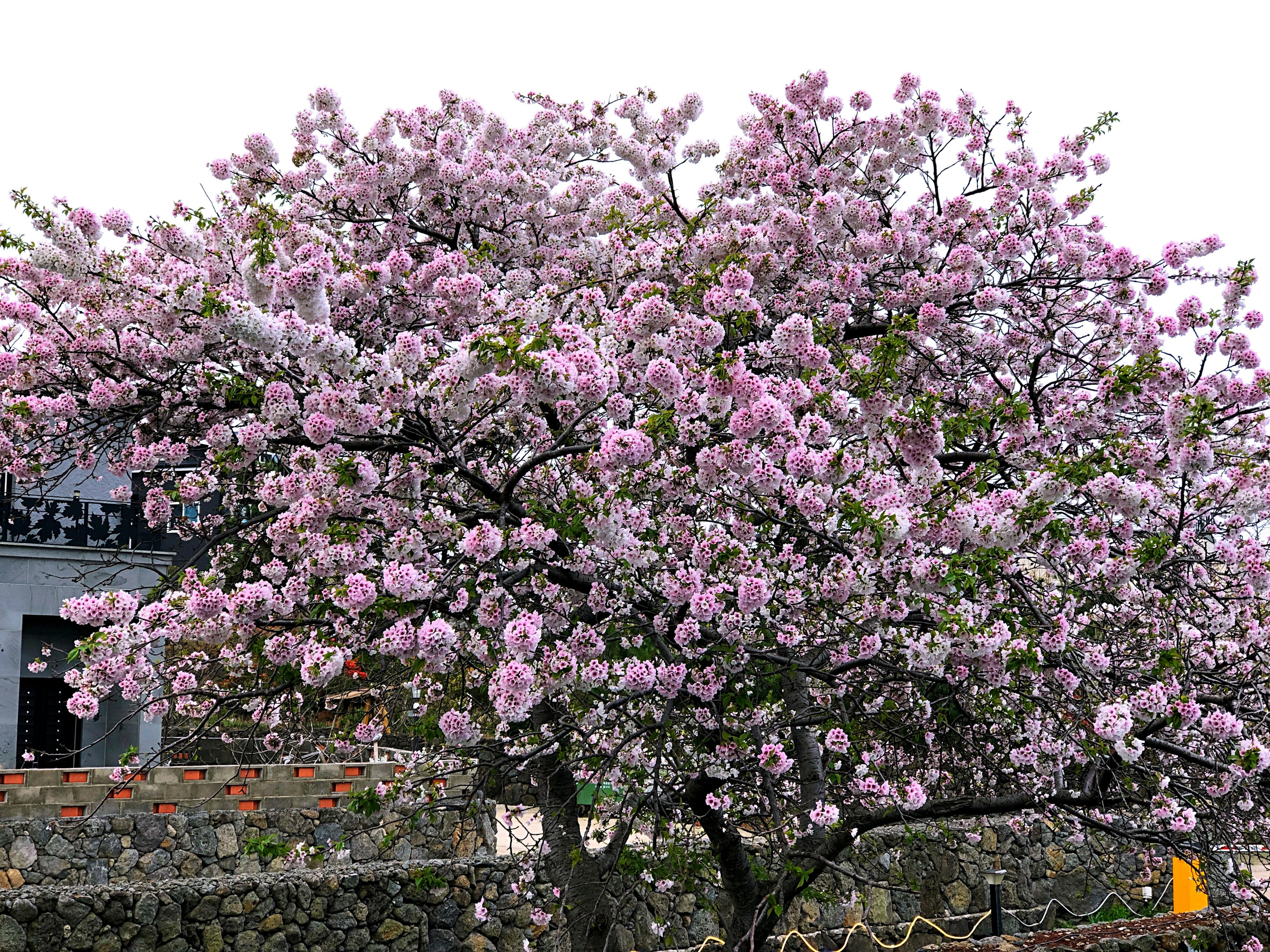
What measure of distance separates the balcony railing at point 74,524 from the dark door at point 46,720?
→ 2.16 m

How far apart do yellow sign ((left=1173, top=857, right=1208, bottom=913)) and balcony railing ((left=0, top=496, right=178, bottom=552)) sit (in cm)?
1383

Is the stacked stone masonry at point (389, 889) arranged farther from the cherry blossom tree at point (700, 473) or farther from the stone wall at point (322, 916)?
the cherry blossom tree at point (700, 473)

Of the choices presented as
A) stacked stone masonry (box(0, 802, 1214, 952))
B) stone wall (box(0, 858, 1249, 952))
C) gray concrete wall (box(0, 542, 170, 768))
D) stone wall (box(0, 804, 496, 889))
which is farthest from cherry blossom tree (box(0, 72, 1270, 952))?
gray concrete wall (box(0, 542, 170, 768))

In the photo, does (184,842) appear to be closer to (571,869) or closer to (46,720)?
(46,720)

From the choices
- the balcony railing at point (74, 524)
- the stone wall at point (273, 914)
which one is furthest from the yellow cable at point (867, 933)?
the balcony railing at point (74, 524)

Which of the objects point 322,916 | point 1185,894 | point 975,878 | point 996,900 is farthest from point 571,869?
point 1185,894

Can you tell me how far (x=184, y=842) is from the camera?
1188cm

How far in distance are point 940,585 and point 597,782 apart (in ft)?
7.21

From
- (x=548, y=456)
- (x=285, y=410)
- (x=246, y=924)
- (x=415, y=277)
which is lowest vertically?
(x=246, y=924)

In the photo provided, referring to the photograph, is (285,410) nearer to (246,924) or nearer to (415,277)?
(415,277)

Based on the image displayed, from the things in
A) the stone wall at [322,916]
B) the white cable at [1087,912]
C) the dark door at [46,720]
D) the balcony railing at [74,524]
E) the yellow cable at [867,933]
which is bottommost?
the white cable at [1087,912]

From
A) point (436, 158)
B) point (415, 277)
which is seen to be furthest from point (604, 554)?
point (436, 158)

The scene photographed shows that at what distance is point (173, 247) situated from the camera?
5.82 m

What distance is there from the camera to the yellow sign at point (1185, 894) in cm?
1093
